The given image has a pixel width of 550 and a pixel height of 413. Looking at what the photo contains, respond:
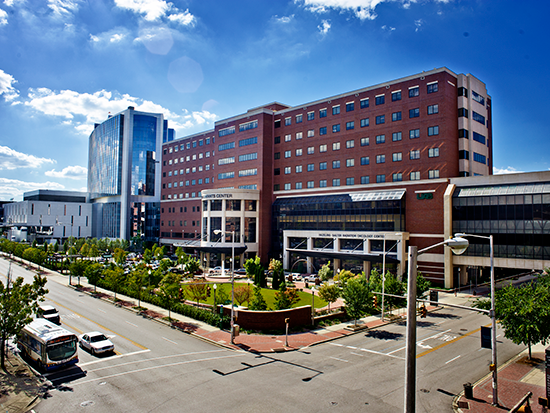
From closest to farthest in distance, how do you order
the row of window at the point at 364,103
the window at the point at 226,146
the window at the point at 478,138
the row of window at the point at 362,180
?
the row of window at the point at 362,180 → the row of window at the point at 364,103 → the window at the point at 478,138 → the window at the point at 226,146

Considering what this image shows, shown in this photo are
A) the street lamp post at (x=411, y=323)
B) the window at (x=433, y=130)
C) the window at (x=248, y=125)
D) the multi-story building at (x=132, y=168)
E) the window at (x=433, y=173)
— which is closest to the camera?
the street lamp post at (x=411, y=323)

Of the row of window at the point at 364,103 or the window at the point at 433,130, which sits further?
the row of window at the point at 364,103

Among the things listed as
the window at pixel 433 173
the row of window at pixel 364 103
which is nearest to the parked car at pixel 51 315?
the window at pixel 433 173

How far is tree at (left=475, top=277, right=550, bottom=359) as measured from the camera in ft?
83.0

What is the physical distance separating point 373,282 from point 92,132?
604ft

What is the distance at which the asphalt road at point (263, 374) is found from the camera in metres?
20.5

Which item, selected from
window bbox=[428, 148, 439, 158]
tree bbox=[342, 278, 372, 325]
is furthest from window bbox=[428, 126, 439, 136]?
tree bbox=[342, 278, 372, 325]

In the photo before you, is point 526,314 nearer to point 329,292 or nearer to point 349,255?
point 329,292

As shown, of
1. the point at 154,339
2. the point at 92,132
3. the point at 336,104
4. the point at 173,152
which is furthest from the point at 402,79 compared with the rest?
the point at 92,132

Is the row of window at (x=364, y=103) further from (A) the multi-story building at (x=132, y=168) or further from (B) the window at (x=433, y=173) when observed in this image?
(A) the multi-story building at (x=132, y=168)

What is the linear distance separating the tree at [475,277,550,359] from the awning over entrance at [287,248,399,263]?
3837cm

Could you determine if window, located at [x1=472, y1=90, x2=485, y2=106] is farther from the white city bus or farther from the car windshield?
the white city bus

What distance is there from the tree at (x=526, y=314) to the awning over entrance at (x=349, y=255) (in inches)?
1511

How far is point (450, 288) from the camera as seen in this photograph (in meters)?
60.8
